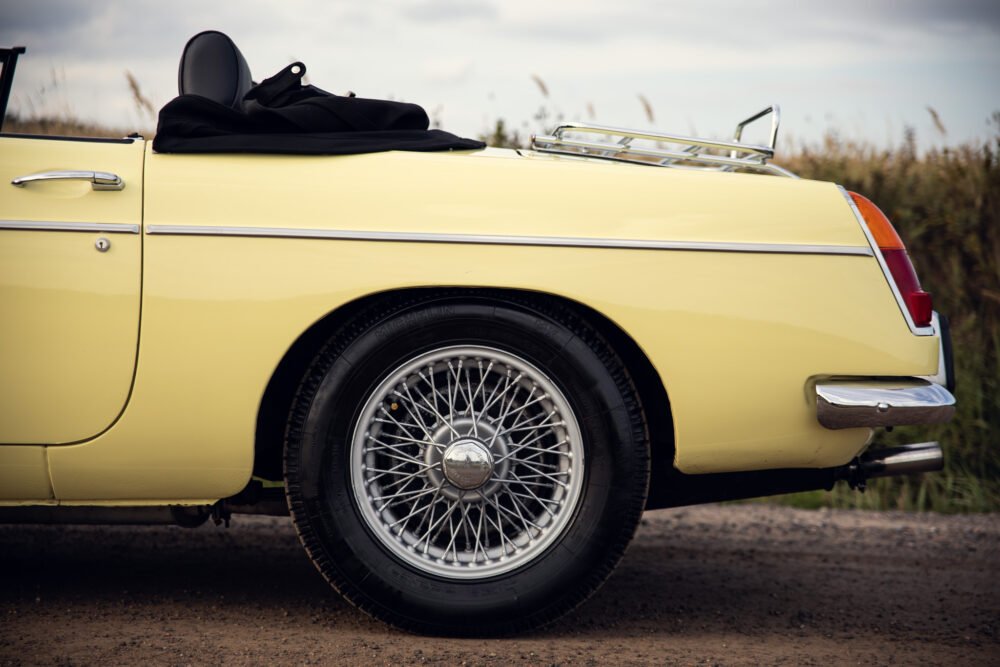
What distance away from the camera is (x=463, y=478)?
2979 mm

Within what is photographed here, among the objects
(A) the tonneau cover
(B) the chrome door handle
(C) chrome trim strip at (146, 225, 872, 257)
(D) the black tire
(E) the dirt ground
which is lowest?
(E) the dirt ground

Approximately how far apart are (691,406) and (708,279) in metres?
0.37

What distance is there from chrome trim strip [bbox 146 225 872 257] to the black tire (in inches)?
7.4

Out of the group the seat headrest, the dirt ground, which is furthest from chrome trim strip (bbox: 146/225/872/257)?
the dirt ground

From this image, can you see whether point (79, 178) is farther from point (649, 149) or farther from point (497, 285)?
point (649, 149)

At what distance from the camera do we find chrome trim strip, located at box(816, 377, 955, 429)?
2.94 meters

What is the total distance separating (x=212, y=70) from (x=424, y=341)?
1378 millimetres

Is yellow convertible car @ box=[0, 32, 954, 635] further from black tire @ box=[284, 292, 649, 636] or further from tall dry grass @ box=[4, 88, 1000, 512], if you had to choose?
tall dry grass @ box=[4, 88, 1000, 512]

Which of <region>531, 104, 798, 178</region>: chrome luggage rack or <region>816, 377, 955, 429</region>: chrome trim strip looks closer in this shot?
<region>816, 377, 955, 429</region>: chrome trim strip

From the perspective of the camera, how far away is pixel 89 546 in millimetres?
4332

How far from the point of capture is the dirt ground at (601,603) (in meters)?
2.93

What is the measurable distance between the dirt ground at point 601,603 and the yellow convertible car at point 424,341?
30cm

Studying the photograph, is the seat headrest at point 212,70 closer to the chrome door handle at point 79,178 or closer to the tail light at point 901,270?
the chrome door handle at point 79,178

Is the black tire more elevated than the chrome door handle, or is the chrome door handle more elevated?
the chrome door handle
